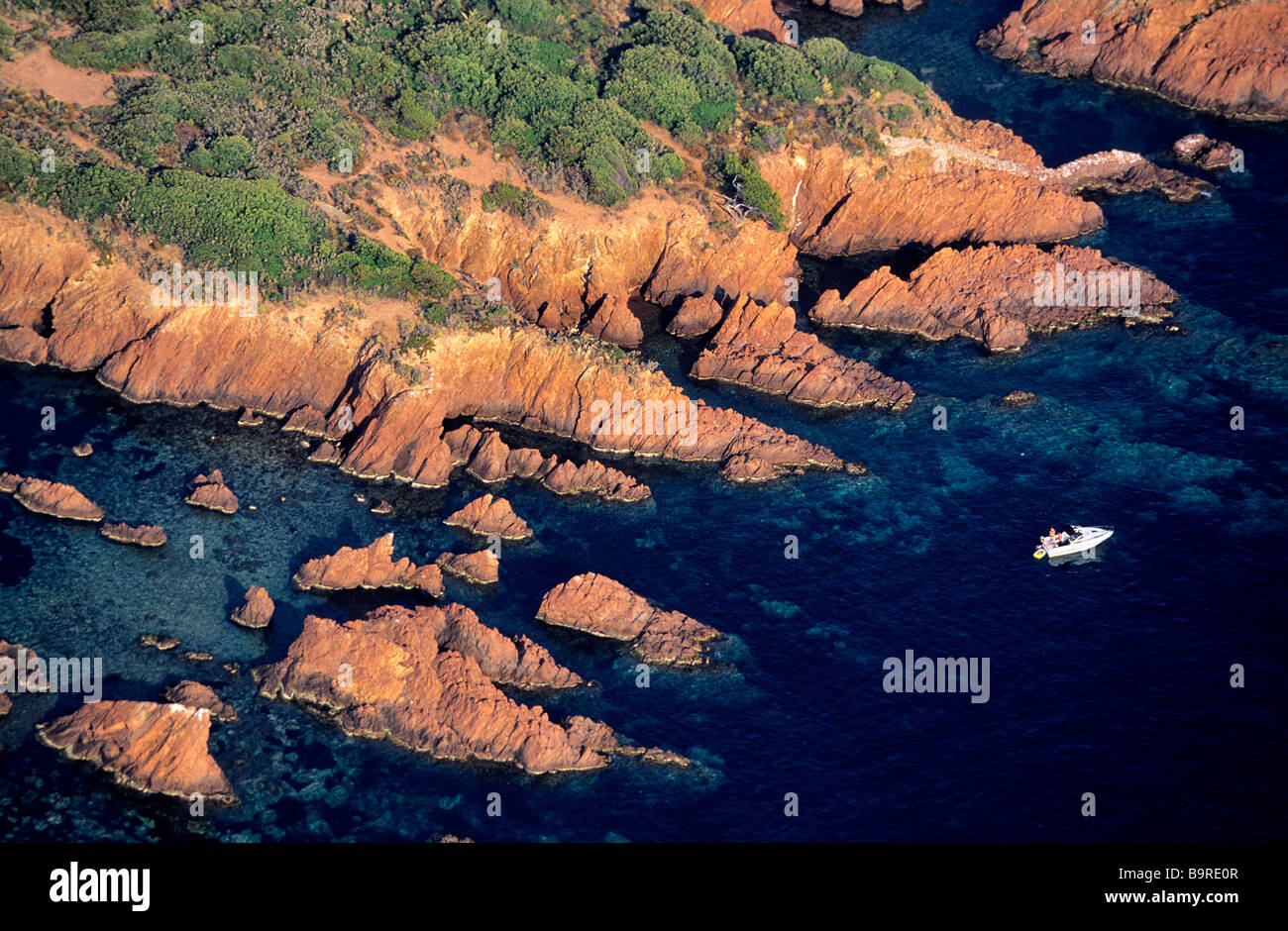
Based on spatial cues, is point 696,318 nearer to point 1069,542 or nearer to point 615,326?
point 615,326

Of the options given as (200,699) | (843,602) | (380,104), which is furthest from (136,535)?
(380,104)

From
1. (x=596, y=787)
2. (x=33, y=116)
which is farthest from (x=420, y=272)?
(x=596, y=787)

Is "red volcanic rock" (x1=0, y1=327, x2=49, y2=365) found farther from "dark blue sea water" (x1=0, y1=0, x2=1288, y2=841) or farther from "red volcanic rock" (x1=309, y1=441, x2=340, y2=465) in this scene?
"red volcanic rock" (x1=309, y1=441, x2=340, y2=465)

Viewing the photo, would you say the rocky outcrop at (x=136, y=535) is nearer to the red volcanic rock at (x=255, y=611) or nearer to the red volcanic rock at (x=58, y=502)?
the red volcanic rock at (x=58, y=502)

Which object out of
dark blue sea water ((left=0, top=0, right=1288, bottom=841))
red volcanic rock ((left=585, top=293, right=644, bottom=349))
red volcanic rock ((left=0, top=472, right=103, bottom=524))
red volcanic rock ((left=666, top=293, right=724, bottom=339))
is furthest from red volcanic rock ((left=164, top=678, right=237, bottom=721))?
red volcanic rock ((left=666, top=293, right=724, bottom=339))
